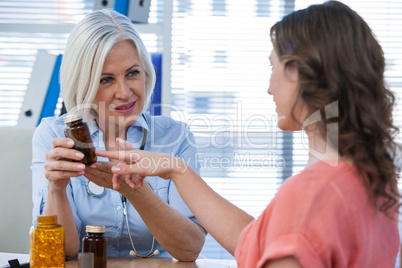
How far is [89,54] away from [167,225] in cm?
67

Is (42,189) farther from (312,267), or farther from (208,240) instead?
(208,240)

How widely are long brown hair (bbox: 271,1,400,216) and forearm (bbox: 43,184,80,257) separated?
900mm

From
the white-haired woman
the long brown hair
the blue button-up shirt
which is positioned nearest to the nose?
the white-haired woman

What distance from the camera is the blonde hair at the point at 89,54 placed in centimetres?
166

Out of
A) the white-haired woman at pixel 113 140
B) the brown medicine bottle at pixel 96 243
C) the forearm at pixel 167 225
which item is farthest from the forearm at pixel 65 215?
the brown medicine bottle at pixel 96 243

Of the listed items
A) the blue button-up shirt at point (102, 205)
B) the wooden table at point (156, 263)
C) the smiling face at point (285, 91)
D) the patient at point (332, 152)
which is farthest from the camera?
the blue button-up shirt at point (102, 205)

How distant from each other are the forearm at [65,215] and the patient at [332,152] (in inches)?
28.2

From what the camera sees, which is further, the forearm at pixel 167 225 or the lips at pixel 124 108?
the lips at pixel 124 108

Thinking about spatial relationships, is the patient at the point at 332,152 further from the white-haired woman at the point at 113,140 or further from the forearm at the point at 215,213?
the white-haired woman at the point at 113,140

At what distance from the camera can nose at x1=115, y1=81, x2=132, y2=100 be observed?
65.1 inches

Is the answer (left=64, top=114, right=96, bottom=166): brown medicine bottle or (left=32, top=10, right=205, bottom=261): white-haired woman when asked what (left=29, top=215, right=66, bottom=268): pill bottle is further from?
(left=32, top=10, right=205, bottom=261): white-haired woman

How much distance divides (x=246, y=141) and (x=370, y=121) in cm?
214

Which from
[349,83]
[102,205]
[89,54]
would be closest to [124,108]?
[89,54]

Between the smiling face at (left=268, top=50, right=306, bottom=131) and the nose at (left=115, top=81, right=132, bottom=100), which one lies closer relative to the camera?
the smiling face at (left=268, top=50, right=306, bottom=131)
